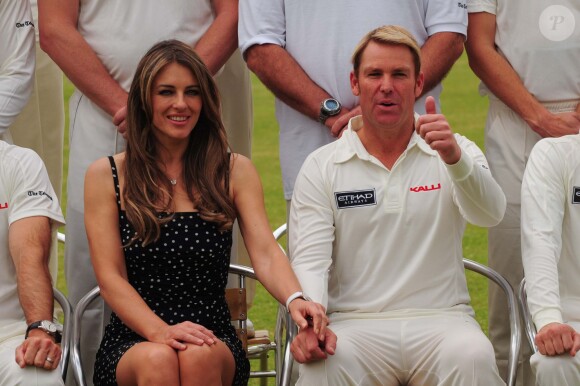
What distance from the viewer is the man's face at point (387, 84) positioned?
5.97 meters

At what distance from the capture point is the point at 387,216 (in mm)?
6016

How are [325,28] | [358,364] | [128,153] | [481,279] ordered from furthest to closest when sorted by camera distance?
1. [481,279]
2. [325,28]
3. [128,153]
4. [358,364]

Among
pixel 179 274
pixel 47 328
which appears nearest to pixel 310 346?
pixel 179 274

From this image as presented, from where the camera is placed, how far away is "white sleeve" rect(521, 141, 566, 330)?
→ 19.1ft

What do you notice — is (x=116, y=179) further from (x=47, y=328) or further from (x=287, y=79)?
(x=287, y=79)

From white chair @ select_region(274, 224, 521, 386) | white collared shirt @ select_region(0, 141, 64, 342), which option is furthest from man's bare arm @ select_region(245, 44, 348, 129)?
white collared shirt @ select_region(0, 141, 64, 342)

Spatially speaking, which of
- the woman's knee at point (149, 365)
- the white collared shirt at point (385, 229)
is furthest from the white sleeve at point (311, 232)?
the woman's knee at point (149, 365)

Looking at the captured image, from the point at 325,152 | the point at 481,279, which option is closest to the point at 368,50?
the point at 325,152

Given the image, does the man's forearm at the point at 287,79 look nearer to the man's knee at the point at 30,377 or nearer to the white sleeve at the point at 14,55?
the white sleeve at the point at 14,55

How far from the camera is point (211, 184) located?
604 cm

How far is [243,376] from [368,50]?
147 cm

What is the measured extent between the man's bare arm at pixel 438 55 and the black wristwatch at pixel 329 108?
42cm

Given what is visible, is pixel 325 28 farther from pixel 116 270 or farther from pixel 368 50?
pixel 116 270

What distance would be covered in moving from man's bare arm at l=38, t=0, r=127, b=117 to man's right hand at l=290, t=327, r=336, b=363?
1.66 metres
